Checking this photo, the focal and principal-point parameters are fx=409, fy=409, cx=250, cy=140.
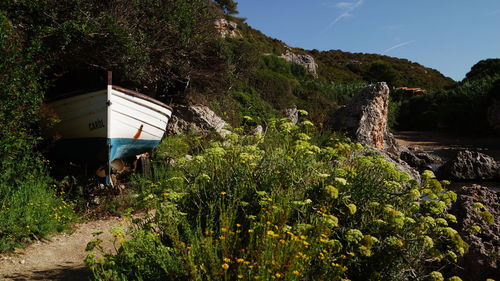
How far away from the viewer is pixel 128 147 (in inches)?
333

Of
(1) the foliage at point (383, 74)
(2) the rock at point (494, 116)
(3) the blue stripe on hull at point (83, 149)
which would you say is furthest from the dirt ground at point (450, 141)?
(1) the foliage at point (383, 74)

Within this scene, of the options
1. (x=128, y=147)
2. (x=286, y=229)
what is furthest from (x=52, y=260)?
(x=286, y=229)

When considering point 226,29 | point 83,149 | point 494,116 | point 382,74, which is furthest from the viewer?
point 382,74

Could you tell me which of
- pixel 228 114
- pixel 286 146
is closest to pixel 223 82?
pixel 228 114

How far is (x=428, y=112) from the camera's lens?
36.4m

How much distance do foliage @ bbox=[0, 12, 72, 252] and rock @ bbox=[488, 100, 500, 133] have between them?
28.8 m

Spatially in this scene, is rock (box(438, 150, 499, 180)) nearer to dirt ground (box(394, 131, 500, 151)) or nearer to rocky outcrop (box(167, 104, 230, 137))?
rocky outcrop (box(167, 104, 230, 137))

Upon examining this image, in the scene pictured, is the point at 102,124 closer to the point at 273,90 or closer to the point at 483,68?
the point at 273,90

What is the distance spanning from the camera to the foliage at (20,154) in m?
5.83

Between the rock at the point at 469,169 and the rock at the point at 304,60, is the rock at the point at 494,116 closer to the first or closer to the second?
the rock at the point at 304,60

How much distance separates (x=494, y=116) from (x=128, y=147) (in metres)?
27.5

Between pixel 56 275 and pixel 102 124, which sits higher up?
pixel 102 124

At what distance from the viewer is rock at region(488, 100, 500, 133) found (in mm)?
27734

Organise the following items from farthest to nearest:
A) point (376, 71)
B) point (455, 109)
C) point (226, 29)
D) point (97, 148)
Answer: point (376, 71) < point (455, 109) < point (226, 29) < point (97, 148)
